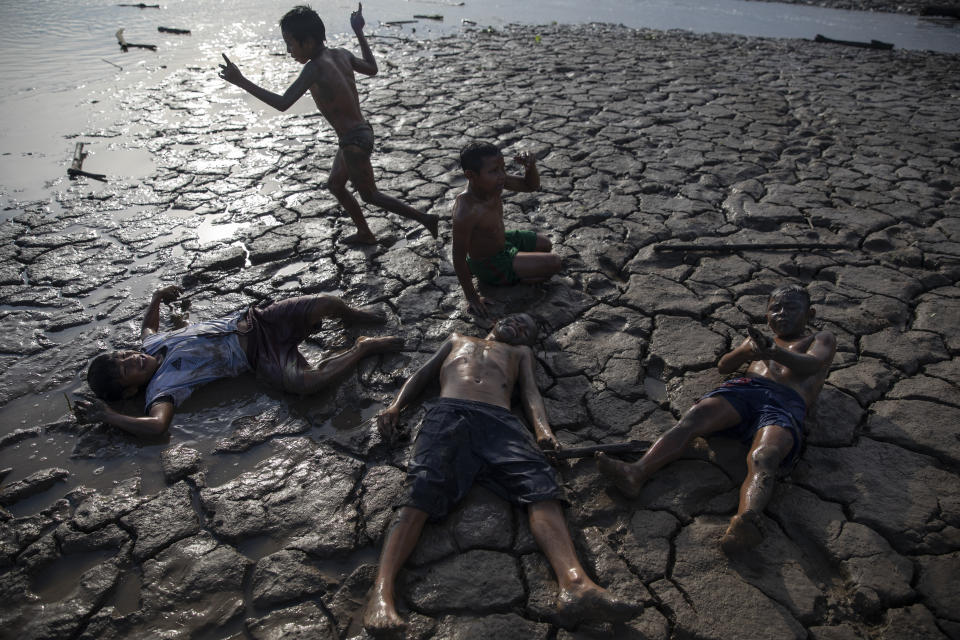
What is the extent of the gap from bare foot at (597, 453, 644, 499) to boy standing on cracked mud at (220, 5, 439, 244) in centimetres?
264

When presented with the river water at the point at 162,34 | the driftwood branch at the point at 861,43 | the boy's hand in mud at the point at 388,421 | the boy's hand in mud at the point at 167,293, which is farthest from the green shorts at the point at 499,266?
the driftwood branch at the point at 861,43

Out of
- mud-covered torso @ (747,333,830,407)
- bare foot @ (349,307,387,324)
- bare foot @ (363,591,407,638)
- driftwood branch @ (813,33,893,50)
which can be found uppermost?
driftwood branch @ (813,33,893,50)

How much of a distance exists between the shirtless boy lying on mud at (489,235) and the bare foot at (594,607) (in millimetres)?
2080

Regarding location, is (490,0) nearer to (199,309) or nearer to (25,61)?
(25,61)

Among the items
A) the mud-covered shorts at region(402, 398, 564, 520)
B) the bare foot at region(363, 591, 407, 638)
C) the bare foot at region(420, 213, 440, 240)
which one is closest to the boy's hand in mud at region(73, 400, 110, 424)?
the mud-covered shorts at region(402, 398, 564, 520)

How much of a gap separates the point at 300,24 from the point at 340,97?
0.54 m

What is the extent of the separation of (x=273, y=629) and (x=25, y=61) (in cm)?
1202

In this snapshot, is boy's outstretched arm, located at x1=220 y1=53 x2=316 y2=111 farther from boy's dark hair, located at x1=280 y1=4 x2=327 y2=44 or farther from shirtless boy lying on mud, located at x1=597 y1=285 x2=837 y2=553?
shirtless boy lying on mud, located at x1=597 y1=285 x2=837 y2=553

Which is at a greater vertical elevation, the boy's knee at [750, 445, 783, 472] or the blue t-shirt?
the blue t-shirt

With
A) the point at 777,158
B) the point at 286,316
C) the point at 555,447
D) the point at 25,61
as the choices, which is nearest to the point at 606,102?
the point at 777,158

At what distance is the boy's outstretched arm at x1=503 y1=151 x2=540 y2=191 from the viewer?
158 inches

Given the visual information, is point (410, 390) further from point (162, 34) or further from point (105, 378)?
point (162, 34)

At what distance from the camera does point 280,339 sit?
3691 mm

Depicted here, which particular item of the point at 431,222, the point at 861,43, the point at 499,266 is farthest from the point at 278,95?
the point at 861,43
